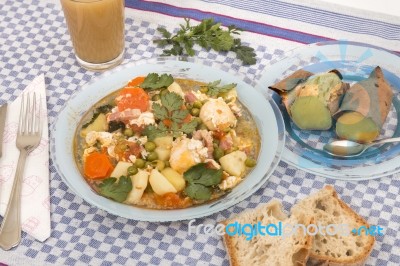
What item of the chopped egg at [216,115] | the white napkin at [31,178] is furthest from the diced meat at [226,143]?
the white napkin at [31,178]

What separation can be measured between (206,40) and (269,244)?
46.5 inches

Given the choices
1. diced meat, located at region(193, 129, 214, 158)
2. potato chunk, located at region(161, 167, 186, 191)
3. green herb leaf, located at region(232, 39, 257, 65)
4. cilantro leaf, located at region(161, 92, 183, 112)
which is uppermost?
cilantro leaf, located at region(161, 92, 183, 112)

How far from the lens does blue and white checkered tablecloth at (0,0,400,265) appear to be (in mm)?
2268

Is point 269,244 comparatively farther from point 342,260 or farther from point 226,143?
point 226,143

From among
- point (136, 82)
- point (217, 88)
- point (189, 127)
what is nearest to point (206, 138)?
point (189, 127)

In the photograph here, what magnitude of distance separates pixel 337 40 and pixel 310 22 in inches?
9.2

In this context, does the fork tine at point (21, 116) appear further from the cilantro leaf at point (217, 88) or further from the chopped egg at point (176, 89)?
the cilantro leaf at point (217, 88)

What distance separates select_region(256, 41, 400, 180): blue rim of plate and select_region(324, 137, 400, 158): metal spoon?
0.02 metres

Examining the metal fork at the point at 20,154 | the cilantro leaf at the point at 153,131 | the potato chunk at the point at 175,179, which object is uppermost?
the cilantro leaf at the point at 153,131

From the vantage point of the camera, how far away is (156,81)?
259 cm

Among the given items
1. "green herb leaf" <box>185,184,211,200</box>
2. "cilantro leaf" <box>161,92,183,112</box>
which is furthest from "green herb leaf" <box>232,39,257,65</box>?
"green herb leaf" <box>185,184,211,200</box>

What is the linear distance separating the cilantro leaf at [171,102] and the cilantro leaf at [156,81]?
0.35 ft

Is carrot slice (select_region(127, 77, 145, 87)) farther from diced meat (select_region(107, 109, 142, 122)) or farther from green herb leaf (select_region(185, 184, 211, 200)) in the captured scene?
green herb leaf (select_region(185, 184, 211, 200))

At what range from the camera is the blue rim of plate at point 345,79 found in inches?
96.9
